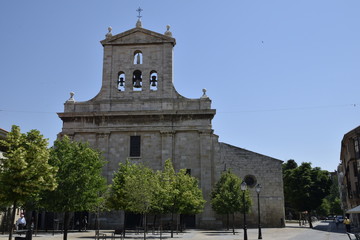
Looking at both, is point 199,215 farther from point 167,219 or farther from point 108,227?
point 108,227

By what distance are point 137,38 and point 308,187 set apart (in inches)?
1076

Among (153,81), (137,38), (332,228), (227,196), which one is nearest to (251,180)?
(227,196)

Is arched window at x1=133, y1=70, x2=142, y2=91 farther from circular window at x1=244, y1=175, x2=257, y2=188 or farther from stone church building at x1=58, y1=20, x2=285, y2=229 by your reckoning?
circular window at x1=244, y1=175, x2=257, y2=188

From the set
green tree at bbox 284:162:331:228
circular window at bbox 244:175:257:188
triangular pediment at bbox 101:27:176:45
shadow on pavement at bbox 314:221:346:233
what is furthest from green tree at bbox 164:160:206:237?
green tree at bbox 284:162:331:228

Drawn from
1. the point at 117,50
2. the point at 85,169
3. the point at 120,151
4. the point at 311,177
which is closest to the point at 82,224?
the point at 120,151

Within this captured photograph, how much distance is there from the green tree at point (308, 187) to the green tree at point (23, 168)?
35.5 m

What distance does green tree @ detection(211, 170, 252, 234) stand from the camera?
30844 millimetres

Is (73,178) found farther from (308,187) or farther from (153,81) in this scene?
(308,187)

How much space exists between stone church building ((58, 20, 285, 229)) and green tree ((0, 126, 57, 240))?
692 inches

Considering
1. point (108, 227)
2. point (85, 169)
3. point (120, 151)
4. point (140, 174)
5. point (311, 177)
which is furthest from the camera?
point (311, 177)

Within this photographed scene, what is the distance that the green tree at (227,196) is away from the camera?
30844 millimetres

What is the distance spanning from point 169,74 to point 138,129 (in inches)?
249

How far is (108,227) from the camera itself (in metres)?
32.8

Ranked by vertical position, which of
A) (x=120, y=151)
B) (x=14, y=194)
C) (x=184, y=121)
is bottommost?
(x=14, y=194)
